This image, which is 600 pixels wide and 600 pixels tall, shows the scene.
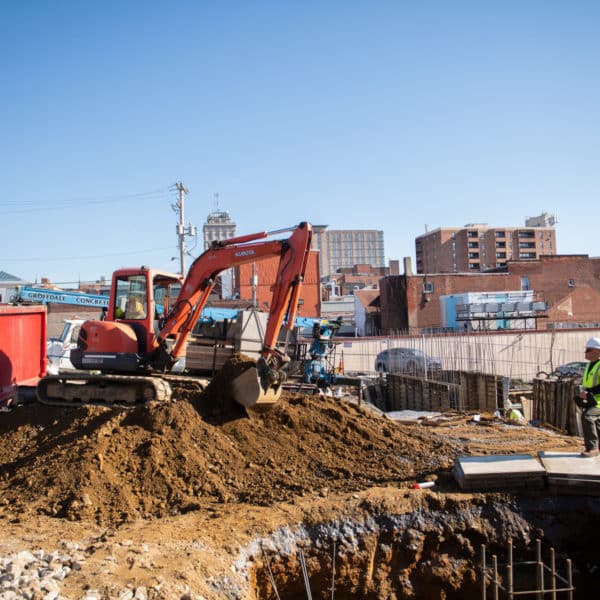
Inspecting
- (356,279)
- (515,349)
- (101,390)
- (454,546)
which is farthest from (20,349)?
(356,279)

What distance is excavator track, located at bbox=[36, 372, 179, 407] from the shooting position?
10820mm

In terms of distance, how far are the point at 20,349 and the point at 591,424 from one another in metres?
11.0

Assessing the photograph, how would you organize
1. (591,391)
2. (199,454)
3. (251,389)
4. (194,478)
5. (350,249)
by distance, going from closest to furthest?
(591,391), (194,478), (199,454), (251,389), (350,249)

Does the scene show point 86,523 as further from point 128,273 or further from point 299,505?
point 128,273

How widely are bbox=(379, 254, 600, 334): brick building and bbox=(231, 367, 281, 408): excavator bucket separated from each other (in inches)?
1567

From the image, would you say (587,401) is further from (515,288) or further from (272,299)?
(515,288)

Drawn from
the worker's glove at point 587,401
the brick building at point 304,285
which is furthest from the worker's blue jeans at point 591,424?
the brick building at point 304,285

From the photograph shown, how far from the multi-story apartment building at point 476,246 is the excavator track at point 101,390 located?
10174cm

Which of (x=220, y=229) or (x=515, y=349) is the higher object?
(x=220, y=229)

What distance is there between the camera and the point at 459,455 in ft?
33.7

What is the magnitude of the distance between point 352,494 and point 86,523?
137 inches

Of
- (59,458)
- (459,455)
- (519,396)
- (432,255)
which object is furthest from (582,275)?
(432,255)

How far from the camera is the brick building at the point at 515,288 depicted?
4953cm

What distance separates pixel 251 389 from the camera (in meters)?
9.88
